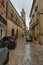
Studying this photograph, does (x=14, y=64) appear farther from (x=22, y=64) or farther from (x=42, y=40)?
(x=42, y=40)

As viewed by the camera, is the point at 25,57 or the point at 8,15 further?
the point at 8,15

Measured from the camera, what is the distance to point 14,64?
33.0 ft

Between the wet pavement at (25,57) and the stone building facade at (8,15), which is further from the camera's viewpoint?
the stone building facade at (8,15)

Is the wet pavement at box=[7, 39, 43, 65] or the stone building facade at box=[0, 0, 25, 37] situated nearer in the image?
the wet pavement at box=[7, 39, 43, 65]

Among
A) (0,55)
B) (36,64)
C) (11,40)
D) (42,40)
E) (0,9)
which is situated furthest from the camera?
(42,40)

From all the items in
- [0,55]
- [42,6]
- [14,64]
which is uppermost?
[42,6]

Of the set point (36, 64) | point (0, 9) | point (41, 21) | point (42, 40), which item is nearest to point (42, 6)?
point (41, 21)

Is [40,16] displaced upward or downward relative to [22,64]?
upward

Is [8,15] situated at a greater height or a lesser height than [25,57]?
greater

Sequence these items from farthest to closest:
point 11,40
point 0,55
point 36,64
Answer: point 11,40 → point 36,64 → point 0,55

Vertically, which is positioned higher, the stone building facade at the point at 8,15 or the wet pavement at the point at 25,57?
the stone building facade at the point at 8,15

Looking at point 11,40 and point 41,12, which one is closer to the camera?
point 11,40

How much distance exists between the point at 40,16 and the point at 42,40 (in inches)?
157

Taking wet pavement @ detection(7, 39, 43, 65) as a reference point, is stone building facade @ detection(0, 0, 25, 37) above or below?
above
